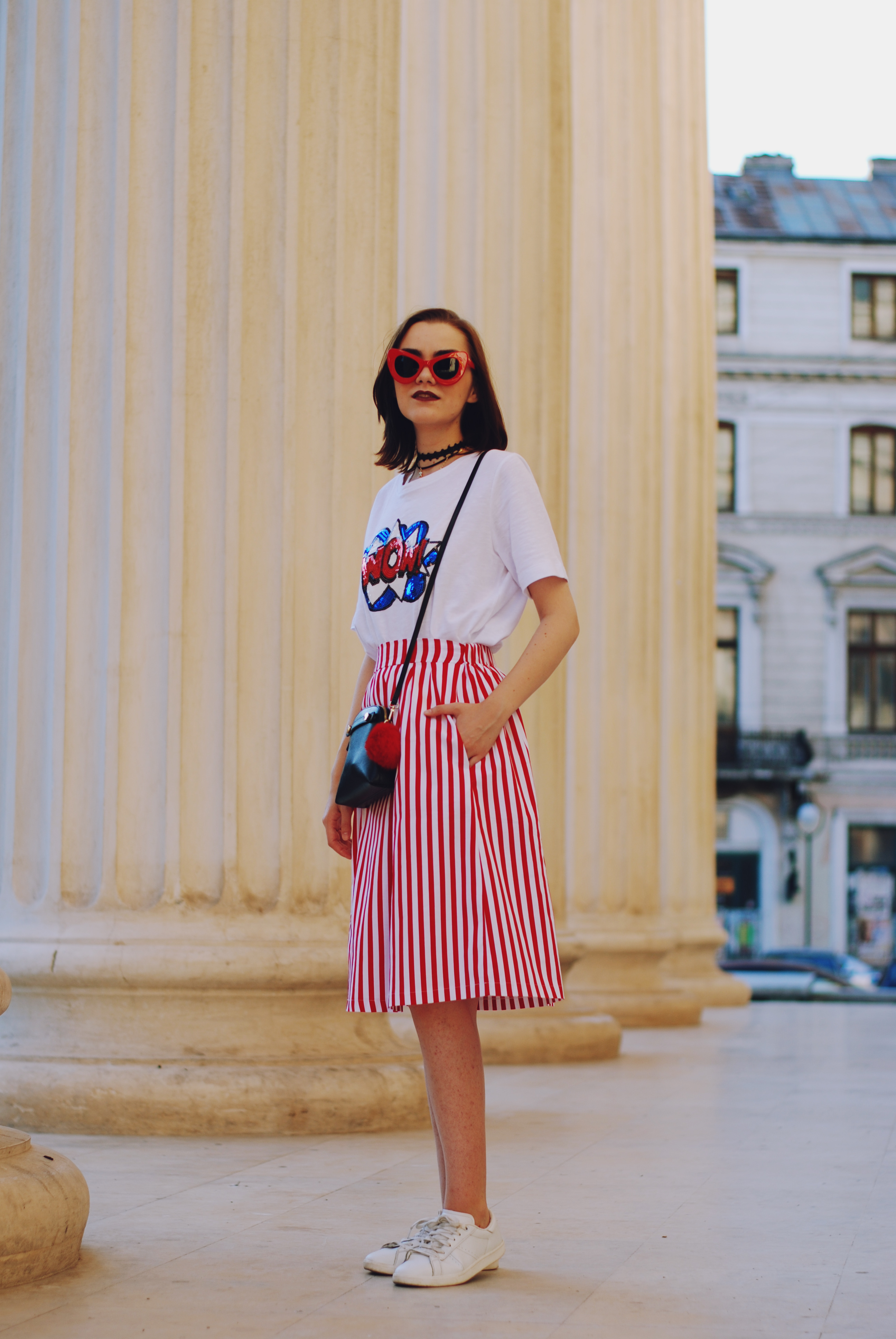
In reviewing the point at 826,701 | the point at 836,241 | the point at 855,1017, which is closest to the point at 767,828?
the point at 826,701

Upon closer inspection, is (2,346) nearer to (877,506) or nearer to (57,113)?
(57,113)

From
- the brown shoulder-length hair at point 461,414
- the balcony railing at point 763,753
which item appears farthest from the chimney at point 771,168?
the brown shoulder-length hair at point 461,414

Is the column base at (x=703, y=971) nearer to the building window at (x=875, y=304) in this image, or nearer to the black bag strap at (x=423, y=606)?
the black bag strap at (x=423, y=606)

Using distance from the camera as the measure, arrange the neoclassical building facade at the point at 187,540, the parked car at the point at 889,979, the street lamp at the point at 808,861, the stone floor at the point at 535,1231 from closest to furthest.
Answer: the stone floor at the point at 535,1231
the neoclassical building facade at the point at 187,540
the parked car at the point at 889,979
the street lamp at the point at 808,861

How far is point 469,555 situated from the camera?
4.38 metres

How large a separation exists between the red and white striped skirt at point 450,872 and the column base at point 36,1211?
809 millimetres

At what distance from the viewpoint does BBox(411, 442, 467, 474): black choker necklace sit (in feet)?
14.9

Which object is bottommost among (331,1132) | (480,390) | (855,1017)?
(855,1017)

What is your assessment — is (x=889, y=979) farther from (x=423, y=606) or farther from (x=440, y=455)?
(x=423, y=606)

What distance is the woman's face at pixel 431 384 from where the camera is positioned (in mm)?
4465

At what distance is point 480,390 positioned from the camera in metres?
4.56

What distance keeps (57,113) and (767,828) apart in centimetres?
3635

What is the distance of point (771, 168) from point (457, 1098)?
45066 mm

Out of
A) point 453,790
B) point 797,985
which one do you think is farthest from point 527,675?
point 797,985
